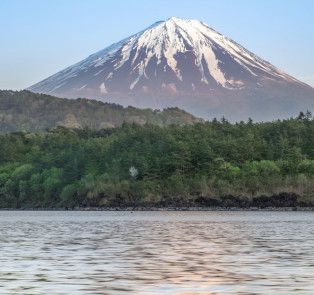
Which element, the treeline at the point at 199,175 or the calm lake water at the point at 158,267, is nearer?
the calm lake water at the point at 158,267

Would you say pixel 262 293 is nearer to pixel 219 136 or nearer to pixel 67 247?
pixel 67 247

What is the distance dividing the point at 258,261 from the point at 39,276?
9.23m

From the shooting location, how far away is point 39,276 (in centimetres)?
2623

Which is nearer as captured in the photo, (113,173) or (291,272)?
(291,272)

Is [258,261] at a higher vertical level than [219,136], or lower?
lower

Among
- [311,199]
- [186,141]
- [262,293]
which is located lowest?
[262,293]

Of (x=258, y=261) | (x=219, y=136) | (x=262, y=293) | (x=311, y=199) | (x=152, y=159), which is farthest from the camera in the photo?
(x=219, y=136)

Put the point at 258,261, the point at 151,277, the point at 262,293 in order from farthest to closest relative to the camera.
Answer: the point at 258,261 < the point at 151,277 < the point at 262,293

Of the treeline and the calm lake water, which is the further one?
the treeline

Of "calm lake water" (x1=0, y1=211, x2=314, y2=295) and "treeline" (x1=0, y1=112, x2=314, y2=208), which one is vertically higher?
"treeline" (x1=0, y1=112, x2=314, y2=208)

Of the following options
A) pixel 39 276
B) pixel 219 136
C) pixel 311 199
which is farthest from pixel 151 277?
pixel 219 136

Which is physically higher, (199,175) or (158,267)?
(199,175)

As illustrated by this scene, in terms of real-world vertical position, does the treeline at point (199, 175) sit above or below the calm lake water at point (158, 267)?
above

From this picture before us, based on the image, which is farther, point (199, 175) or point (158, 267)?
point (199, 175)
